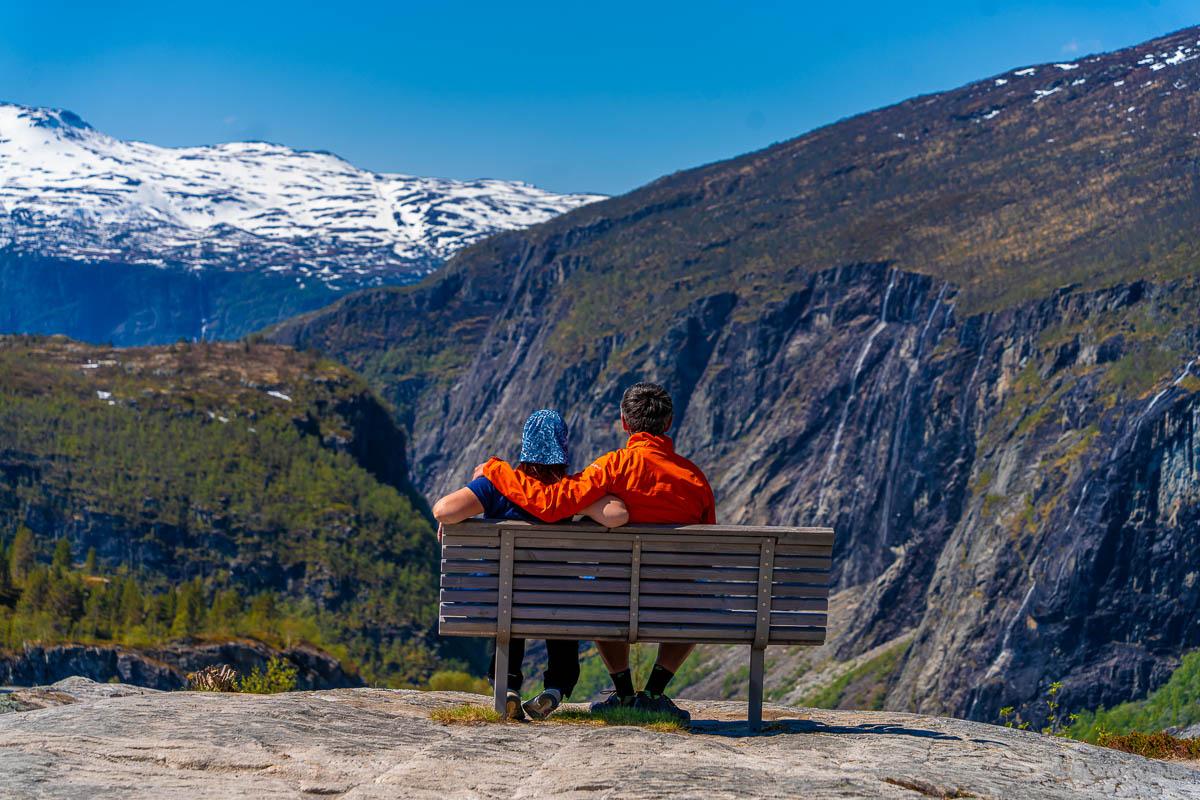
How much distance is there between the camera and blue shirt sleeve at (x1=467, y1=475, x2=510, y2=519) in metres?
18.4

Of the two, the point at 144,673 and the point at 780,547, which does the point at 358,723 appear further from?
the point at 144,673

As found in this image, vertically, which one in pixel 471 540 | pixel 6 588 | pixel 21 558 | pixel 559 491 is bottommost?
pixel 6 588

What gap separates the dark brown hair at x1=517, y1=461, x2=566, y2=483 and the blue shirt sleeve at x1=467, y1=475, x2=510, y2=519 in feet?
1.31

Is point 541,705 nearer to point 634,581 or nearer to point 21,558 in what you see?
point 634,581

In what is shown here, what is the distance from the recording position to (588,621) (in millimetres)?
18219

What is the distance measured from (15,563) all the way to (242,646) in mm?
53791

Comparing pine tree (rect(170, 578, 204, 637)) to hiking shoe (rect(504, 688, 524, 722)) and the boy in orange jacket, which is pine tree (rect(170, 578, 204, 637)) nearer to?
hiking shoe (rect(504, 688, 524, 722))

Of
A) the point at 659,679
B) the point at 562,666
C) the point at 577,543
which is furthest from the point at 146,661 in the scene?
the point at 577,543

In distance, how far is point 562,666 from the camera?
64.8ft

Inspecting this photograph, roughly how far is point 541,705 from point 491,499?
8.17 ft

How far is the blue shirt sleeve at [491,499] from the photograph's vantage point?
18.4m

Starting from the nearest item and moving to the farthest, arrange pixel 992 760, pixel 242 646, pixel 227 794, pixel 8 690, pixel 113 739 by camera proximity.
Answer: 1. pixel 227 794
2. pixel 113 739
3. pixel 992 760
4. pixel 8 690
5. pixel 242 646

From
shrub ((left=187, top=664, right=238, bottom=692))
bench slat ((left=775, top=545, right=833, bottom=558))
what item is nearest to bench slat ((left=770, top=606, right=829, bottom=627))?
bench slat ((left=775, top=545, right=833, bottom=558))

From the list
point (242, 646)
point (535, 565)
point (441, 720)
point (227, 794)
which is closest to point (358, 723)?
point (441, 720)
